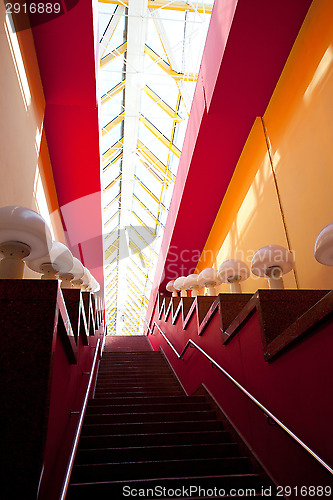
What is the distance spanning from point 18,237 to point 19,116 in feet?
9.36

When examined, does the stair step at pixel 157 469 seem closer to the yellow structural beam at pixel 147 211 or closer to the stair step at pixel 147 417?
the stair step at pixel 147 417

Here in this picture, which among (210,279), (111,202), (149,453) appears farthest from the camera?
(111,202)

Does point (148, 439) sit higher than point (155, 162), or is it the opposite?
point (155, 162)

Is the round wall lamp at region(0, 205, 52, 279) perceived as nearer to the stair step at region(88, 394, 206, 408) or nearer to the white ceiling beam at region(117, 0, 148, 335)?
the stair step at region(88, 394, 206, 408)

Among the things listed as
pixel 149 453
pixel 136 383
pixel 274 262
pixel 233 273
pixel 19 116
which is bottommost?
pixel 149 453

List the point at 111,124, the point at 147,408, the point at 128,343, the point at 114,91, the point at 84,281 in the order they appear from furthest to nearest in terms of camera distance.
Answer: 1. the point at 128,343
2. the point at 111,124
3. the point at 114,91
4. the point at 84,281
5. the point at 147,408

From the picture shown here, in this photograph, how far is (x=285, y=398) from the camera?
2.90m

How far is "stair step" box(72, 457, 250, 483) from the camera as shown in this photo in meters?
3.05

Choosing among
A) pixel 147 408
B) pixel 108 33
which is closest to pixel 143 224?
pixel 108 33

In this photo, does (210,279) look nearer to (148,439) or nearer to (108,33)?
(148,439)

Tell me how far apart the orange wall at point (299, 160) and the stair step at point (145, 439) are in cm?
222

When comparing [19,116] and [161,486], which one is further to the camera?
[19,116]

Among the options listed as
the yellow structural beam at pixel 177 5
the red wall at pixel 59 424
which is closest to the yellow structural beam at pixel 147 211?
the yellow structural beam at pixel 177 5

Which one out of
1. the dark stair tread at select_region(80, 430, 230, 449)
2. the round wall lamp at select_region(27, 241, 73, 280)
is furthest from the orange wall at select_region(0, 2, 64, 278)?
the dark stair tread at select_region(80, 430, 230, 449)
